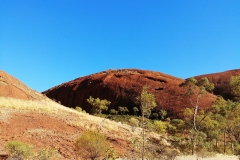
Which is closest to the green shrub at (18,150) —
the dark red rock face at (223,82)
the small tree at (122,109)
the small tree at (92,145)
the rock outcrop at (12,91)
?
the small tree at (92,145)

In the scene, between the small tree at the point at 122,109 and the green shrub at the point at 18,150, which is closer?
the green shrub at the point at 18,150

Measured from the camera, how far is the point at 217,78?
83688 millimetres

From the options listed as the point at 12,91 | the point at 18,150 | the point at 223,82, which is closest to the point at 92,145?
the point at 18,150

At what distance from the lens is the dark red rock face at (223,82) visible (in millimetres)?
75881

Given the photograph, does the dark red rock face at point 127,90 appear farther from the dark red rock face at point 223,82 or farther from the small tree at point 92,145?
the small tree at point 92,145

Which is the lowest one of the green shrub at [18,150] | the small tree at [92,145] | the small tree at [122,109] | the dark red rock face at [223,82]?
the green shrub at [18,150]

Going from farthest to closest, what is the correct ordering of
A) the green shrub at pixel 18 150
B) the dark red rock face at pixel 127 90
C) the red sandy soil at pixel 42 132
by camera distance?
the dark red rock face at pixel 127 90, the red sandy soil at pixel 42 132, the green shrub at pixel 18 150

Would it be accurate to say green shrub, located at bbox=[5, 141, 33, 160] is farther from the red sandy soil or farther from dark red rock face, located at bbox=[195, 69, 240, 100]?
dark red rock face, located at bbox=[195, 69, 240, 100]

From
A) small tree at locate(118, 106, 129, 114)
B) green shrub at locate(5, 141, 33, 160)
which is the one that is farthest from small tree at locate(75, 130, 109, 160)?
small tree at locate(118, 106, 129, 114)

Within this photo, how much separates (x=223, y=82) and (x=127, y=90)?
105 feet

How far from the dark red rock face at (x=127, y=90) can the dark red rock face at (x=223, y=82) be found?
1428 centimetres

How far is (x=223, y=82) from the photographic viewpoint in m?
80.4

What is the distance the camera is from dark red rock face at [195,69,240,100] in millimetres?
75881

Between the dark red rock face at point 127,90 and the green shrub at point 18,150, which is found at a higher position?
the dark red rock face at point 127,90
